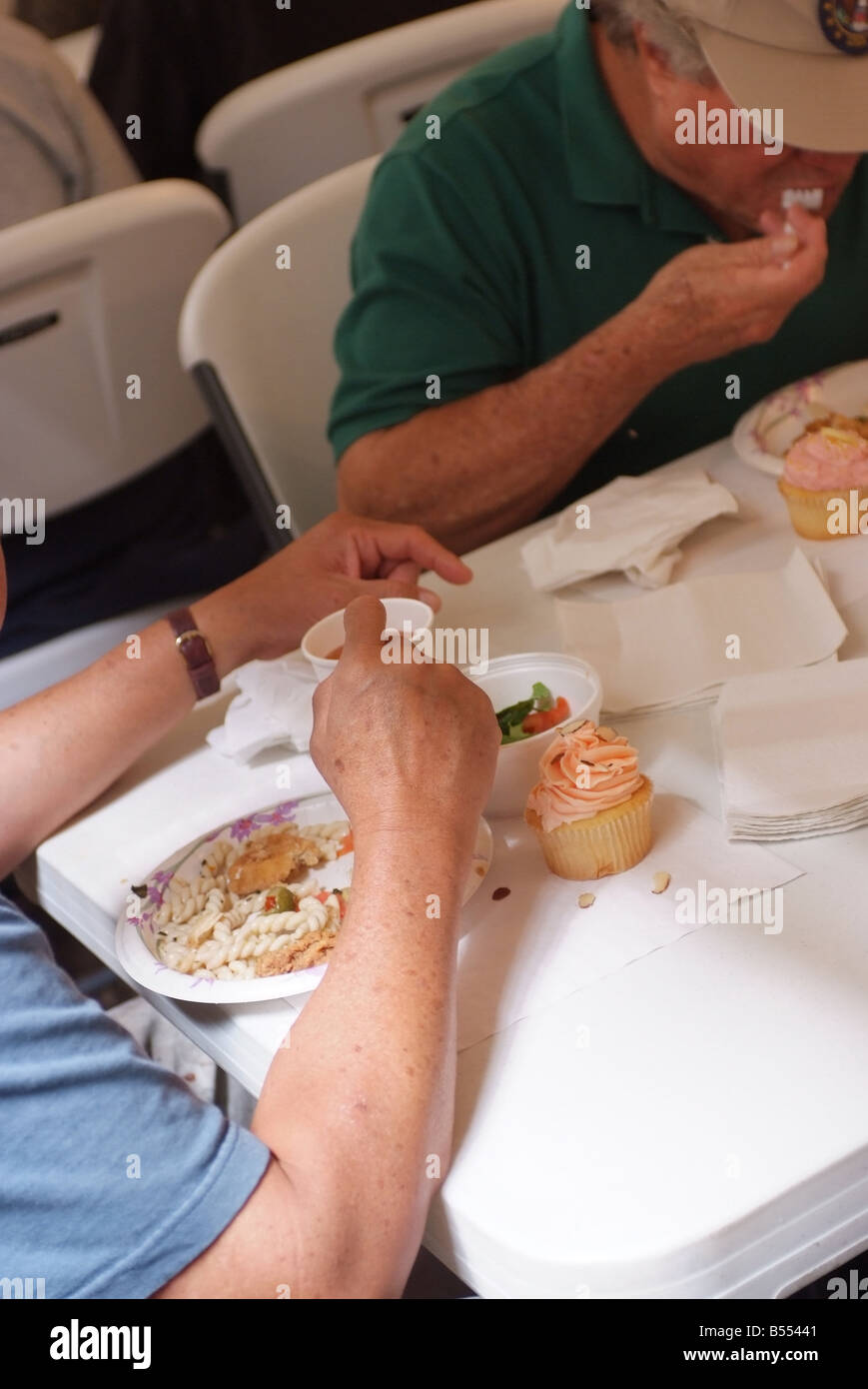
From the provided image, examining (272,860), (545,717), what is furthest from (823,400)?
(272,860)

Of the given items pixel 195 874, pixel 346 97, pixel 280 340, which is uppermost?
pixel 346 97

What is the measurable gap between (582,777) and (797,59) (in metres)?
0.77

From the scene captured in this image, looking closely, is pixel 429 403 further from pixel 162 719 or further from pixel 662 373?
pixel 162 719

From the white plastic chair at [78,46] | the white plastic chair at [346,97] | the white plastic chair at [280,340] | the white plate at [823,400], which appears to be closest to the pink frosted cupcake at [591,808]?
the white plate at [823,400]

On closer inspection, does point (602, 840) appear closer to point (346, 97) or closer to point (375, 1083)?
point (375, 1083)

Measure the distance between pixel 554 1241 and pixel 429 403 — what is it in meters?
1.12

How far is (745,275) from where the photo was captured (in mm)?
1500

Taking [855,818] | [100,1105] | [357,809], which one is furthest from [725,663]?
[100,1105]

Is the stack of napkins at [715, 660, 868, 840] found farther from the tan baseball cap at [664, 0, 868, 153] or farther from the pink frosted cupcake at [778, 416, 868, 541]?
the tan baseball cap at [664, 0, 868, 153]

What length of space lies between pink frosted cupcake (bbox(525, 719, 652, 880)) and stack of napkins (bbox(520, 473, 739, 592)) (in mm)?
374

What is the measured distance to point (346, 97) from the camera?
7.83 feet

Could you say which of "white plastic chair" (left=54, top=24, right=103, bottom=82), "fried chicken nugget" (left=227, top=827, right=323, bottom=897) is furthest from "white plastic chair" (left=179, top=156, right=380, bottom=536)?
"white plastic chair" (left=54, top=24, right=103, bottom=82)

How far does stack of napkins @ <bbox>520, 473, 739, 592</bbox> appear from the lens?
1.40 m

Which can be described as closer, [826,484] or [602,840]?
[602,840]
